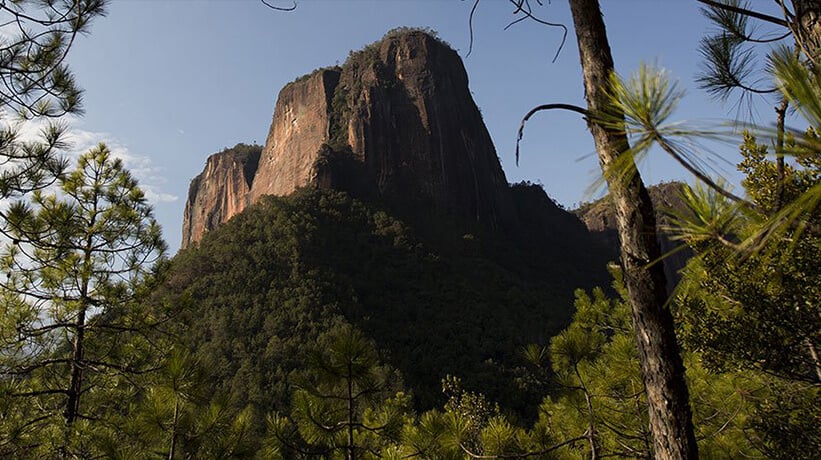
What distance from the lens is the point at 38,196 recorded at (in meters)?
4.50

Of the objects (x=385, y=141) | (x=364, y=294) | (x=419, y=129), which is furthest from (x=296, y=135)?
(x=364, y=294)

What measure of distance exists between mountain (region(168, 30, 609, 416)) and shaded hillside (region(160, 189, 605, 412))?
6.3 inches

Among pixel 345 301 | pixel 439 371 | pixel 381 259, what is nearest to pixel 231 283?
pixel 345 301

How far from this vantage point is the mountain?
115 ft

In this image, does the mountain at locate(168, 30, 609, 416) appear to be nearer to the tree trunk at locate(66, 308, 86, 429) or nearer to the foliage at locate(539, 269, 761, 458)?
the tree trunk at locate(66, 308, 86, 429)

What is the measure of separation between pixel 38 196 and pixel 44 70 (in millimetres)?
1796

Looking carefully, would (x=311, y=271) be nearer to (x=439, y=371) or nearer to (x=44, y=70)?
(x=439, y=371)

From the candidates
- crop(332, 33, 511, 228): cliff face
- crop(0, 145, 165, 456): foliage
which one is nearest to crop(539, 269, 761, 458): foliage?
crop(0, 145, 165, 456): foliage

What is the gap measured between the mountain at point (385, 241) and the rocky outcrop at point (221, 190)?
0.89 ft

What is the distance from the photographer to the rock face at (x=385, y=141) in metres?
53.8

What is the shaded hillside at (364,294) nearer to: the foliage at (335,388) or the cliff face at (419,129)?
the cliff face at (419,129)

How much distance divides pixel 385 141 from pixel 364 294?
2033cm

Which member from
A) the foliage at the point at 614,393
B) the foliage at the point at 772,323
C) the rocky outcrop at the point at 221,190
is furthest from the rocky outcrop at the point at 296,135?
the foliage at the point at 772,323

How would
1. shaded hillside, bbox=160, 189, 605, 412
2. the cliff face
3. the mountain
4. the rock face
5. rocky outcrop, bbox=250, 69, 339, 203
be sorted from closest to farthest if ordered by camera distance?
shaded hillside, bbox=160, 189, 605, 412 < the mountain < rocky outcrop, bbox=250, 69, 339, 203 < the rock face < the cliff face
